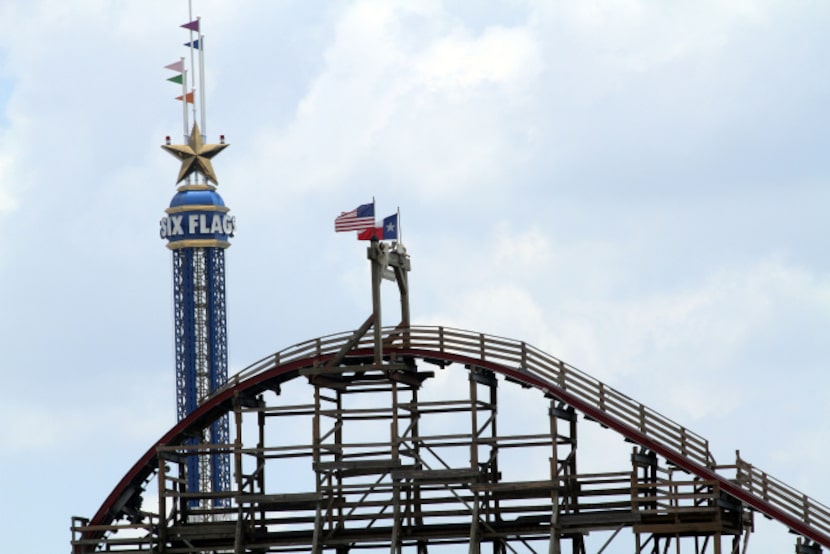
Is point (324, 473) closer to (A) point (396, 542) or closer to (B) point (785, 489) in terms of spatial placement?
(A) point (396, 542)

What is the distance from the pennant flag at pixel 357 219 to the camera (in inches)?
3059

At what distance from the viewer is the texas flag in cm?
7756

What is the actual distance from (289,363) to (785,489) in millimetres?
17364

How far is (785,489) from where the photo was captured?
72.4m

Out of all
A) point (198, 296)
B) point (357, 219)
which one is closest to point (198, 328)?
point (198, 296)

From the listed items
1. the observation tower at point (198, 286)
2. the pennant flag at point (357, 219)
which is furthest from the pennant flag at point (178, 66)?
the pennant flag at point (357, 219)

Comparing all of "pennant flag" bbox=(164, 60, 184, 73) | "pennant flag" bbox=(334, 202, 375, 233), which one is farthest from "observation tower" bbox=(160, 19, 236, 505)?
"pennant flag" bbox=(334, 202, 375, 233)

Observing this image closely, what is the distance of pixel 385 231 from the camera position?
77.7 m

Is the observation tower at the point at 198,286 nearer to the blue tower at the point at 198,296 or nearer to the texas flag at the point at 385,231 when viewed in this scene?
the blue tower at the point at 198,296

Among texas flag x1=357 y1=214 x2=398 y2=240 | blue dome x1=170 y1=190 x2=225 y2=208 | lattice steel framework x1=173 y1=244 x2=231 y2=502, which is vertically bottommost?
texas flag x1=357 y1=214 x2=398 y2=240

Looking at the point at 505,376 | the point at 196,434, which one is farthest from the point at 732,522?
the point at 196,434

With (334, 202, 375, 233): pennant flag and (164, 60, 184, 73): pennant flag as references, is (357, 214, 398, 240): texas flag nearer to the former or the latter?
(334, 202, 375, 233): pennant flag

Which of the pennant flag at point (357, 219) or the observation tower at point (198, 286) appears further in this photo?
the observation tower at point (198, 286)

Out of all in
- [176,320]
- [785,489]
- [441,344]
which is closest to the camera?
[785,489]
